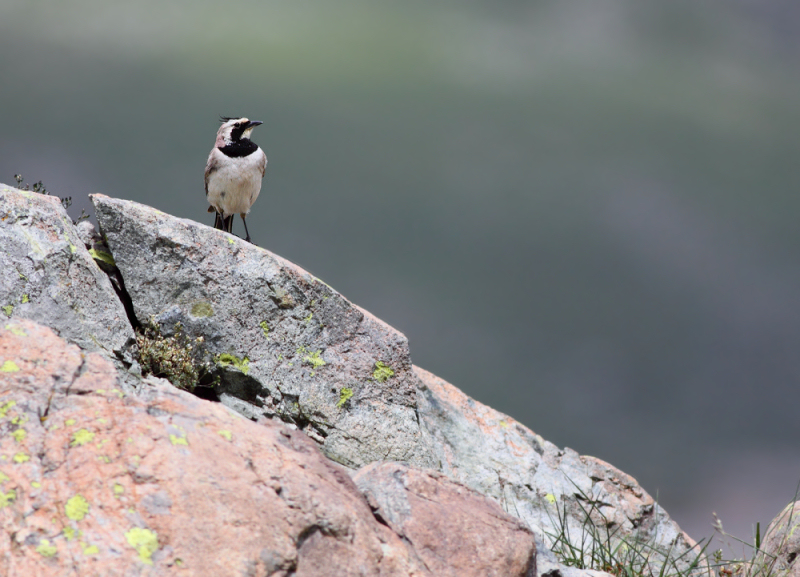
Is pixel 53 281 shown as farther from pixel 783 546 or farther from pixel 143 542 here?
pixel 783 546

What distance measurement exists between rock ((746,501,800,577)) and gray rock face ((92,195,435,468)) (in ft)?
11.0

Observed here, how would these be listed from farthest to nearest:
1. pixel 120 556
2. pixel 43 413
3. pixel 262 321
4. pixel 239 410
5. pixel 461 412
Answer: pixel 461 412 → pixel 262 321 → pixel 239 410 → pixel 43 413 → pixel 120 556

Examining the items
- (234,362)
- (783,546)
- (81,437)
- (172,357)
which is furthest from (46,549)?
(783,546)

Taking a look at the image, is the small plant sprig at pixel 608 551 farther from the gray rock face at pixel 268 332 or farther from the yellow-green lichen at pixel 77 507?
the yellow-green lichen at pixel 77 507

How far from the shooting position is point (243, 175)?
37.5 feet

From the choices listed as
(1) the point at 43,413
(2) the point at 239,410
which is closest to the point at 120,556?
(1) the point at 43,413

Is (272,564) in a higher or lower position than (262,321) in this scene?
lower

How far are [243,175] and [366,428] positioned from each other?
535cm

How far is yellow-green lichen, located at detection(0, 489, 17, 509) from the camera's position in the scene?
13.2ft

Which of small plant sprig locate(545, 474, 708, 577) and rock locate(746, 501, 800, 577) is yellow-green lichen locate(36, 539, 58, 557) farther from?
rock locate(746, 501, 800, 577)

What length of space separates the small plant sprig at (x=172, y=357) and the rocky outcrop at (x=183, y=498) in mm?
1785

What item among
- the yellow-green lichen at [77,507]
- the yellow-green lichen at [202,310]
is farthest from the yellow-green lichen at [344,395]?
the yellow-green lichen at [77,507]

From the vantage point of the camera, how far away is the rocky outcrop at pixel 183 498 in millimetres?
4020

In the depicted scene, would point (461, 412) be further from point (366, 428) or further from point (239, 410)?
point (239, 410)
